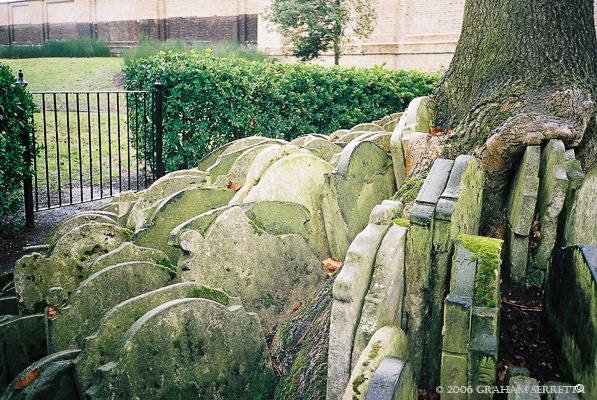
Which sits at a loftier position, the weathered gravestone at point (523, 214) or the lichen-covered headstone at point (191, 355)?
the weathered gravestone at point (523, 214)

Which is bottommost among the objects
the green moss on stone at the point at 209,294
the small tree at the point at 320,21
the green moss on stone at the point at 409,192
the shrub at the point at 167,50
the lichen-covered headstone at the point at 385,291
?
the green moss on stone at the point at 209,294

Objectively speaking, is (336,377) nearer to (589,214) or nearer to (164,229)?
(589,214)

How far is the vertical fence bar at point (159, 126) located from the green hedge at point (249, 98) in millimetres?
88

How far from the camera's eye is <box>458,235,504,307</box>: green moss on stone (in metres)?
2.82

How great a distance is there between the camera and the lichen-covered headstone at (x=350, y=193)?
178 inches

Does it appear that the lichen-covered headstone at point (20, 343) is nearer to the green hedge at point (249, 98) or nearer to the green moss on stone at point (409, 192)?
the green moss on stone at point (409, 192)

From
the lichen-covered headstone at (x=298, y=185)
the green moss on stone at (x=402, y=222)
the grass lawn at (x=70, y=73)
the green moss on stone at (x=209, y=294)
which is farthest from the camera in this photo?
the grass lawn at (x=70, y=73)

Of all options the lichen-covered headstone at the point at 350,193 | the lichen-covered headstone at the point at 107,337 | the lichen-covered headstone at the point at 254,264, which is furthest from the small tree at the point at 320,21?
the lichen-covered headstone at the point at 107,337

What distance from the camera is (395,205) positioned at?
3348 millimetres

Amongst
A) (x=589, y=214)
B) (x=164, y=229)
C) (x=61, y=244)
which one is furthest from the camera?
(x=164, y=229)

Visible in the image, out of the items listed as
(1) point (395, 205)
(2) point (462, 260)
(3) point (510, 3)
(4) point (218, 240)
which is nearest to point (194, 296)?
(4) point (218, 240)

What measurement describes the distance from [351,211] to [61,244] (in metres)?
2.19

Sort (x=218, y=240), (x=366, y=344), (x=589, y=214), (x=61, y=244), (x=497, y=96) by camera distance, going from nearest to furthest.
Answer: (x=366, y=344)
(x=589, y=214)
(x=218, y=240)
(x=61, y=244)
(x=497, y=96)

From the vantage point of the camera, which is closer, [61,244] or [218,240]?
[218,240]
